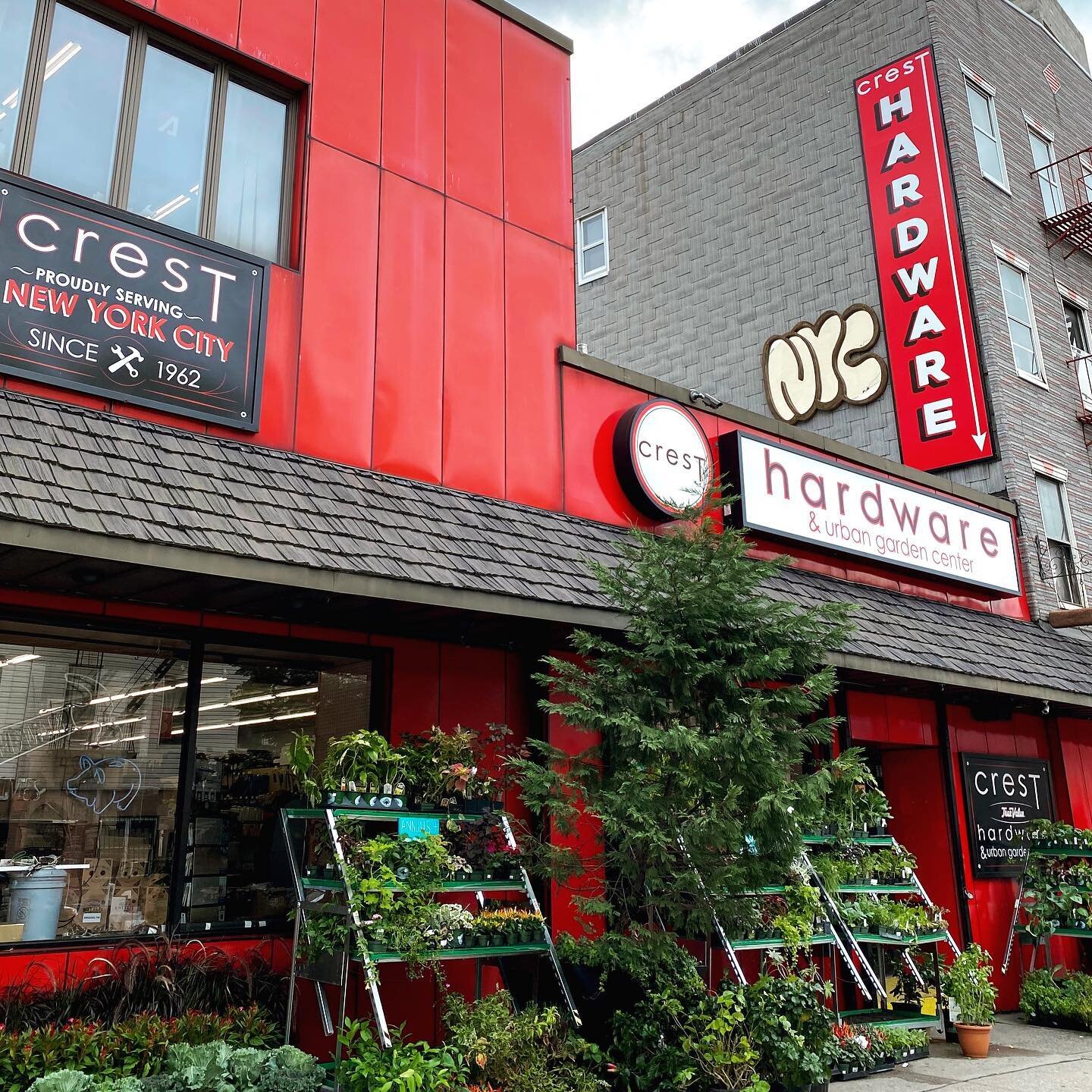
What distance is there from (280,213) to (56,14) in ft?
6.54

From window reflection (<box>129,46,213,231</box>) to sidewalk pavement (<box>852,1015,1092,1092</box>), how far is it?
8.42 m

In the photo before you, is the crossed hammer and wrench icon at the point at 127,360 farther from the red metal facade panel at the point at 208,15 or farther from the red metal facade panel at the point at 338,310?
the red metal facade panel at the point at 208,15

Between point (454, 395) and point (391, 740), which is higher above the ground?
point (454, 395)

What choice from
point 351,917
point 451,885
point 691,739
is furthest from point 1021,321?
point 351,917

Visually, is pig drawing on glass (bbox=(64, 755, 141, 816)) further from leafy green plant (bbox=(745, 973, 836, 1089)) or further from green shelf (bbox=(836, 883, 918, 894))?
green shelf (bbox=(836, 883, 918, 894))

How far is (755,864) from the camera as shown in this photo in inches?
266

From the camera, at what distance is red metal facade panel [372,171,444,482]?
27.2ft

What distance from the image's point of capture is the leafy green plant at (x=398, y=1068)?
5.46 m

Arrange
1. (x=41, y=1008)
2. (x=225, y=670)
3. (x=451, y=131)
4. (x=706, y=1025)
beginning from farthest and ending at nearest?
(x=451, y=131), (x=225, y=670), (x=706, y=1025), (x=41, y=1008)

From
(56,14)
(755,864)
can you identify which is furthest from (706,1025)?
(56,14)

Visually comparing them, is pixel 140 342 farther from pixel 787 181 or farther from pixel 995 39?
pixel 995 39

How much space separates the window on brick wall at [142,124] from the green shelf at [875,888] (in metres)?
7.31

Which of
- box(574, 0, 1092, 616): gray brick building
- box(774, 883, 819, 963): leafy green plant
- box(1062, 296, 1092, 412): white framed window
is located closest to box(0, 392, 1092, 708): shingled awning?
box(774, 883, 819, 963): leafy green plant

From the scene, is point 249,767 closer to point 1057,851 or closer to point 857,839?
point 857,839
